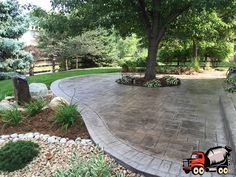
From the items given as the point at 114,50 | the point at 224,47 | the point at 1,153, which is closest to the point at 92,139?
the point at 1,153

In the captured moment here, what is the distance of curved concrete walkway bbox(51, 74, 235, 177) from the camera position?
A: 9.41 ft

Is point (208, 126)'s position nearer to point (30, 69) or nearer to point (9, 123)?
point (9, 123)

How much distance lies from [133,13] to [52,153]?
6.36 m

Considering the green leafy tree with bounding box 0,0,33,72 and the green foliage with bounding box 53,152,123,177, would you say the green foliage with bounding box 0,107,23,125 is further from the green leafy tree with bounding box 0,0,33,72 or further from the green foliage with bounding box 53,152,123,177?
the green leafy tree with bounding box 0,0,33,72

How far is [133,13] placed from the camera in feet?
26.2

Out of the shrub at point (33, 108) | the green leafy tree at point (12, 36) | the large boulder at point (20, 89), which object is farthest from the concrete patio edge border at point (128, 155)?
the green leafy tree at point (12, 36)

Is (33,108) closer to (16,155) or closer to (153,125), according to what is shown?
(16,155)

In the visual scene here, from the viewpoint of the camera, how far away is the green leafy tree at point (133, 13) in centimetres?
757

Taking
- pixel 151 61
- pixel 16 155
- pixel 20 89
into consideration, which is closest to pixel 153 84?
pixel 151 61

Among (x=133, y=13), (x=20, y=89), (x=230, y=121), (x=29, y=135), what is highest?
(x=133, y=13)

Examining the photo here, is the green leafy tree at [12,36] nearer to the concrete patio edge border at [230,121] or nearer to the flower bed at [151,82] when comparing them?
the flower bed at [151,82]

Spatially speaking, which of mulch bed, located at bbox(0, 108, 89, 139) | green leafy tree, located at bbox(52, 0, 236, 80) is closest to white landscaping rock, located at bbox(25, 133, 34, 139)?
mulch bed, located at bbox(0, 108, 89, 139)

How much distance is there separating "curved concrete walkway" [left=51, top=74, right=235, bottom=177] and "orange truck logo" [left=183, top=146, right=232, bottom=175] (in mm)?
85

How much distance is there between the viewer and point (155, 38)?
8.50m
